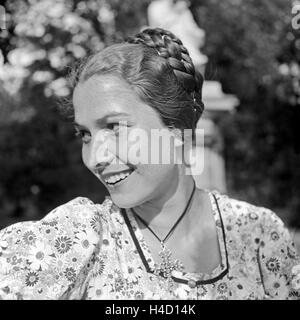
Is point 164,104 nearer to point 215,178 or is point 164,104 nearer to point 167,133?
point 167,133

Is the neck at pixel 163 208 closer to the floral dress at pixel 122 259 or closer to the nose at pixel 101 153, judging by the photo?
the floral dress at pixel 122 259

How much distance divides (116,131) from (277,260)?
70 cm

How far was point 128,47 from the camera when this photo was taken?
1526mm

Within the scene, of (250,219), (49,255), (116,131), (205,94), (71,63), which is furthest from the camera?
(205,94)

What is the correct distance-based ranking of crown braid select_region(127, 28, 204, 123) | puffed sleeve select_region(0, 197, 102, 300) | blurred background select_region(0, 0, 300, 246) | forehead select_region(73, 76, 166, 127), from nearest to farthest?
puffed sleeve select_region(0, 197, 102, 300), forehead select_region(73, 76, 166, 127), crown braid select_region(127, 28, 204, 123), blurred background select_region(0, 0, 300, 246)

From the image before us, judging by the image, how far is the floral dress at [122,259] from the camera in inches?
50.8

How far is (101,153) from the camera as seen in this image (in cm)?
144

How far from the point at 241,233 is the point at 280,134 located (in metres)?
5.49

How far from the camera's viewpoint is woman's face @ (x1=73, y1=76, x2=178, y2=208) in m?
1.41

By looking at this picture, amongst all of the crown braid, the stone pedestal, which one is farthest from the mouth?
the stone pedestal

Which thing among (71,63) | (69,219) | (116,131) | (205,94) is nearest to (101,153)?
(116,131)

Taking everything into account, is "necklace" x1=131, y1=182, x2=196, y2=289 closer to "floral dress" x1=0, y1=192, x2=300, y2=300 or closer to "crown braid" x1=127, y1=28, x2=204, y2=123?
"floral dress" x1=0, y1=192, x2=300, y2=300

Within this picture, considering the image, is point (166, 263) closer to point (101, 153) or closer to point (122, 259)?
point (122, 259)

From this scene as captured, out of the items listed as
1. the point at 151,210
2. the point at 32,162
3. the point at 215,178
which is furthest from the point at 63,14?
the point at 215,178
